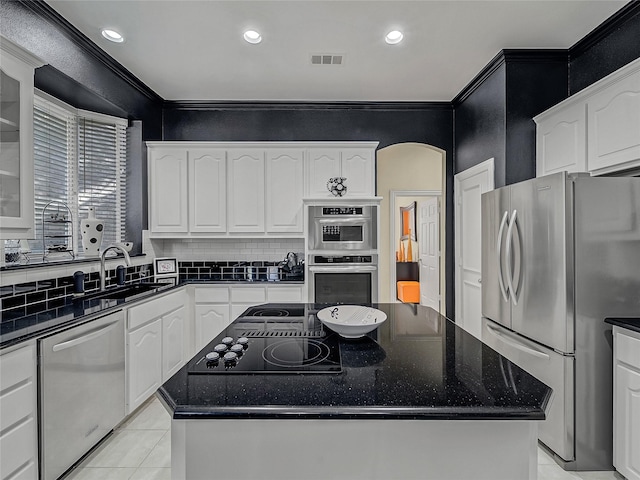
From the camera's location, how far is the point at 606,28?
2674 millimetres

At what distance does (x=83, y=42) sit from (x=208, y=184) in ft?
5.19

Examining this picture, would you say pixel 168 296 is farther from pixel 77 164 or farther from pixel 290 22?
pixel 290 22

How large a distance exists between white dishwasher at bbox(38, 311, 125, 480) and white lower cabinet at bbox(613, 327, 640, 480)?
2.88 meters

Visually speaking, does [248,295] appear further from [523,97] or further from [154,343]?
[523,97]

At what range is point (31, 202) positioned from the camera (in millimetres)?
2055

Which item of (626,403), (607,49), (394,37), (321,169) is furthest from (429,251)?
(626,403)

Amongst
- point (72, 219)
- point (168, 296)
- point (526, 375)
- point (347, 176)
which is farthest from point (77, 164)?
point (526, 375)

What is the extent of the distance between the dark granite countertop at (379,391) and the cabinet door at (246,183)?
9.19 ft

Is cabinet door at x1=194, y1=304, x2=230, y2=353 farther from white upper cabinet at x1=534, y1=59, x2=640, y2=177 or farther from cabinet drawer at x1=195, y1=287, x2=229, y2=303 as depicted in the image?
white upper cabinet at x1=534, y1=59, x2=640, y2=177

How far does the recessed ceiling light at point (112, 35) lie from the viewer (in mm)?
2775

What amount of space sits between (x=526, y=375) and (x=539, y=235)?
4.34 feet

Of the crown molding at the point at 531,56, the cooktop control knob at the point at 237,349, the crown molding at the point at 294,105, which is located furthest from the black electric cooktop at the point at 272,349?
the crown molding at the point at 294,105

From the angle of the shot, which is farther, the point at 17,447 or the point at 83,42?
the point at 83,42

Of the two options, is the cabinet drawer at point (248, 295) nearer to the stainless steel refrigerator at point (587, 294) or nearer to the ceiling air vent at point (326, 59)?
the ceiling air vent at point (326, 59)
